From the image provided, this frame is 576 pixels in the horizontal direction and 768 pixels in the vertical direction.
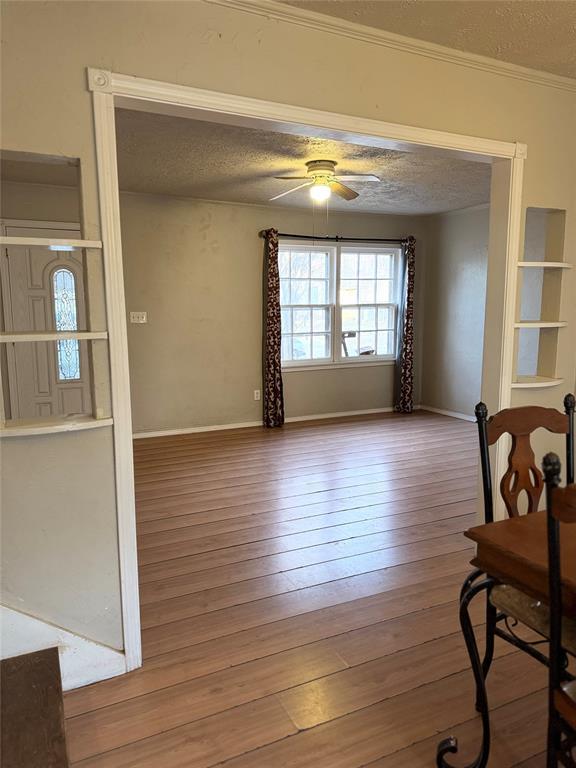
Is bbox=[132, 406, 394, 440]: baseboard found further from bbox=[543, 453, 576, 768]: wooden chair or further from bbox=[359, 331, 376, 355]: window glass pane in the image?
bbox=[543, 453, 576, 768]: wooden chair

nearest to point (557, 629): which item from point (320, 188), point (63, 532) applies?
point (63, 532)

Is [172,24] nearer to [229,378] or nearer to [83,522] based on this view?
[83,522]

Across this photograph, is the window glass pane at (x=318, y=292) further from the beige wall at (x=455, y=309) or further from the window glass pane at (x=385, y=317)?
the beige wall at (x=455, y=309)

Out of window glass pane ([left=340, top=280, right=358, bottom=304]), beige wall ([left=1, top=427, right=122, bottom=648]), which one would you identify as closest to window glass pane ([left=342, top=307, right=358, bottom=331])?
window glass pane ([left=340, top=280, right=358, bottom=304])

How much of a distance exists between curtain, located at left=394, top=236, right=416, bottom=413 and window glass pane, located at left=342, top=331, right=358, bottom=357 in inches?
24.9

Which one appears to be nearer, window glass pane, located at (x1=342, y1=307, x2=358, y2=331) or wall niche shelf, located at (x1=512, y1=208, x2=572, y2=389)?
wall niche shelf, located at (x1=512, y1=208, x2=572, y2=389)

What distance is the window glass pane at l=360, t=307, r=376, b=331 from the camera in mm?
6793

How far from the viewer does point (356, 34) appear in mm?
2135

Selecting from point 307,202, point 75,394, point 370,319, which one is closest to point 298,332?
point 370,319

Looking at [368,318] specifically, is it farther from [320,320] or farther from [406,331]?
[320,320]

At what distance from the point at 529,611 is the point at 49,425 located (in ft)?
5.59

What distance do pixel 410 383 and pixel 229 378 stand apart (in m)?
2.48

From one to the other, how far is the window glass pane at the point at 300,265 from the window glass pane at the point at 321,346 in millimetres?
807

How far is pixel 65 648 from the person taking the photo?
6.36 ft
